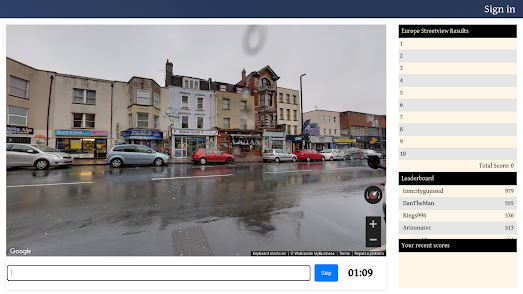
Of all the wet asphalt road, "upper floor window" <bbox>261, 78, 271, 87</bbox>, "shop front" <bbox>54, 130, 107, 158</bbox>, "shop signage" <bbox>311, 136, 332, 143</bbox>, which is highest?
"upper floor window" <bbox>261, 78, 271, 87</bbox>

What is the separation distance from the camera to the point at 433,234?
1.62 meters

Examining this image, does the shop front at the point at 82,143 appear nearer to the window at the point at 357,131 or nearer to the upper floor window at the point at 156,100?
the upper floor window at the point at 156,100

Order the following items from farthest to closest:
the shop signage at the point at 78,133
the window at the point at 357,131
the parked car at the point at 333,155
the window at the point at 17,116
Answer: the window at the point at 357,131 < the parked car at the point at 333,155 < the shop signage at the point at 78,133 < the window at the point at 17,116

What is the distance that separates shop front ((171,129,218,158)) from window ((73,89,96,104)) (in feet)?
23.1

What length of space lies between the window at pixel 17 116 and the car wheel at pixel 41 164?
16.0 ft

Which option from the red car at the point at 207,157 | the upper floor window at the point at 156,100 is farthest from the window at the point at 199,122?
the red car at the point at 207,157

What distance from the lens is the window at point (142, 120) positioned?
54.4 feet

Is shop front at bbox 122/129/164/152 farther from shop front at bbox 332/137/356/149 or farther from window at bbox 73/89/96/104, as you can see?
shop front at bbox 332/137/356/149

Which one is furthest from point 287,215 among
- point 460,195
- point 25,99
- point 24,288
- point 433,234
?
point 25,99

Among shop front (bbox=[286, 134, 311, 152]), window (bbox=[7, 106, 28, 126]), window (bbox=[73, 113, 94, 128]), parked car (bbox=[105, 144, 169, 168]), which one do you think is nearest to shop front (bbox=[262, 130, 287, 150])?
shop front (bbox=[286, 134, 311, 152])

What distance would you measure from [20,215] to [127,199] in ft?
4.93

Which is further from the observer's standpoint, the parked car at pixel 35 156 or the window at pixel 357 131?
the window at pixel 357 131

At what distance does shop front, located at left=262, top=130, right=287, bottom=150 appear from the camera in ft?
77.1
